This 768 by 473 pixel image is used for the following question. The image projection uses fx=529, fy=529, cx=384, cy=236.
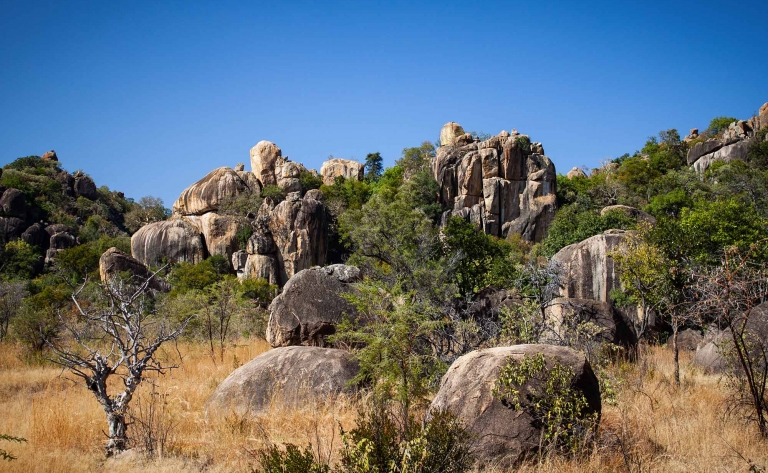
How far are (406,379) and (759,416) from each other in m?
3.45

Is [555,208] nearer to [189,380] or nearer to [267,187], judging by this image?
[267,187]

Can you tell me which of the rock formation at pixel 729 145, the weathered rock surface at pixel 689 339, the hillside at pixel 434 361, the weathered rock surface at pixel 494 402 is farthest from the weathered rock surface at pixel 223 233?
the rock formation at pixel 729 145

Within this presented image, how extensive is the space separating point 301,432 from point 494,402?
2.21 m

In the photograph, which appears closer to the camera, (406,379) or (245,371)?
(406,379)

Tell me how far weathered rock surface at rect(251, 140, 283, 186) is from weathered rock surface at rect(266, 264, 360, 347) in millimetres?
36634

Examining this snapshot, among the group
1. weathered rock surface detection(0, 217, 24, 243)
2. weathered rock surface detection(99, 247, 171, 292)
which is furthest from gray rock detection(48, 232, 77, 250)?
weathered rock surface detection(99, 247, 171, 292)

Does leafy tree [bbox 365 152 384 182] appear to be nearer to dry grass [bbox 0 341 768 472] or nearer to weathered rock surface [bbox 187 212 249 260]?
weathered rock surface [bbox 187 212 249 260]

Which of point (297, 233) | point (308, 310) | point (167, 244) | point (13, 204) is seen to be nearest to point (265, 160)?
point (297, 233)

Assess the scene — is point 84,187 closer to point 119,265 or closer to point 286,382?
point 119,265

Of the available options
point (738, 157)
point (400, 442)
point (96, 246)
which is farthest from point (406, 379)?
point (738, 157)

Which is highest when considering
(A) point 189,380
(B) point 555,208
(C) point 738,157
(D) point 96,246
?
(C) point 738,157

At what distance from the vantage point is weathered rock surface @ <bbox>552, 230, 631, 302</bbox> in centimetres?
1569

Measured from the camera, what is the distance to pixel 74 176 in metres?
54.8

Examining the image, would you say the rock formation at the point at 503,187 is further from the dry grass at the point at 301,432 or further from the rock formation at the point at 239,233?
the dry grass at the point at 301,432
